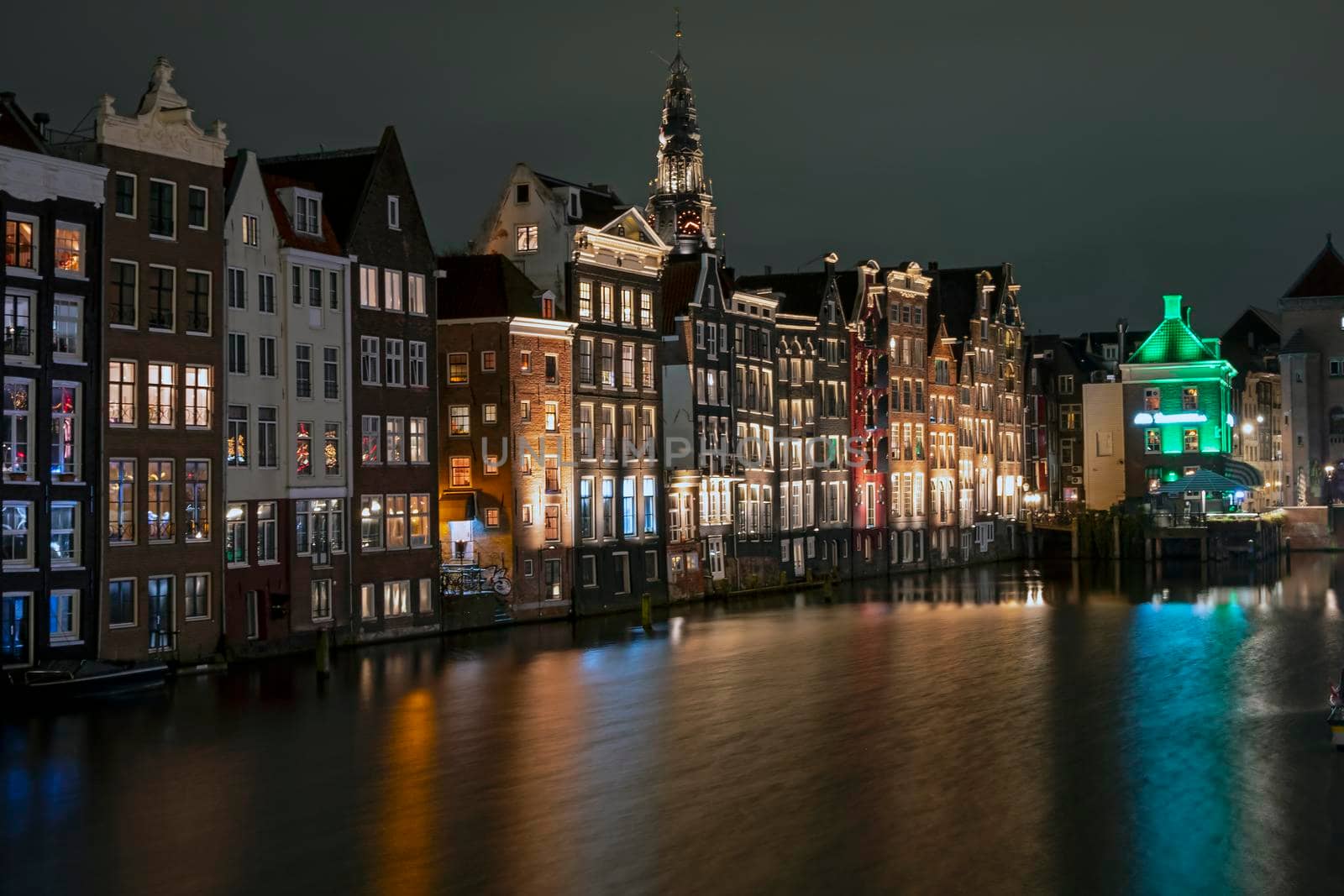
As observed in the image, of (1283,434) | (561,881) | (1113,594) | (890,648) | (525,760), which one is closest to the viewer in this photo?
(561,881)

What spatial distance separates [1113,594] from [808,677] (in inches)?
1802

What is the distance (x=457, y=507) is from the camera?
7731cm

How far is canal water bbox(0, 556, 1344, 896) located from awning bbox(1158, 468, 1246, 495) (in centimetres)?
7185

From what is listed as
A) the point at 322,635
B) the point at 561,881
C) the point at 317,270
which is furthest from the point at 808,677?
the point at 561,881

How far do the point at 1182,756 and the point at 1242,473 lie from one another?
109619 mm

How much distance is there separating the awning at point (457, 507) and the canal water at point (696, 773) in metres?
6.76

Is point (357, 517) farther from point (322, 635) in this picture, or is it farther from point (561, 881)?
point (561, 881)

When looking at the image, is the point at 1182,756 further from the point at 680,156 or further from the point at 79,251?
the point at 680,156

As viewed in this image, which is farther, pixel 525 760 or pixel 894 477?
pixel 894 477

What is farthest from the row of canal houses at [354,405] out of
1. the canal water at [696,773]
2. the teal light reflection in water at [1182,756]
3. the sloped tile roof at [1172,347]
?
the sloped tile roof at [1172,347]

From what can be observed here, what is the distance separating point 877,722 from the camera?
173 ft

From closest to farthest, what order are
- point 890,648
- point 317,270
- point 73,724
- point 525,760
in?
point 525,760
point 73,724
point 317,270
point 890,648

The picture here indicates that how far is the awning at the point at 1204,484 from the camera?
469ft

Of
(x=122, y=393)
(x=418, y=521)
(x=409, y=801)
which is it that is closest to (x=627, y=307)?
(x=418, y=521)
